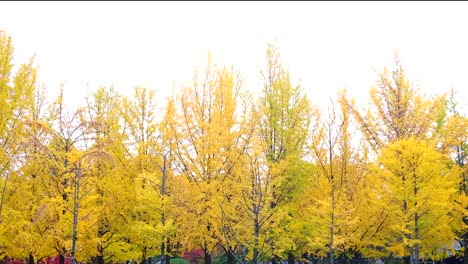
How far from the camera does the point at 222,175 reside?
16219mm

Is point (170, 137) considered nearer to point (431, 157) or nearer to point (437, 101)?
point (431, 157)

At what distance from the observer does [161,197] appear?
1498 cm

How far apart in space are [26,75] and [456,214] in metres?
18.0

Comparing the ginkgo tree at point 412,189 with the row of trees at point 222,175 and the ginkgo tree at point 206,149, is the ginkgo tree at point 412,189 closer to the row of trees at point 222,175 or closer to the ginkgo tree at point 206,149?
the row of trees at point 222,175

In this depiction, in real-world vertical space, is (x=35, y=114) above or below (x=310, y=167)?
above

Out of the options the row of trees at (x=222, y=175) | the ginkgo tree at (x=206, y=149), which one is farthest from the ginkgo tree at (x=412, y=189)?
the ginkgo tree at (x=206, y=149)

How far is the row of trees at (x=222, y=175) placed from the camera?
14812mm

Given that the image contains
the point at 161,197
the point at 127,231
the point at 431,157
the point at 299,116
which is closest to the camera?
the point at 161,197

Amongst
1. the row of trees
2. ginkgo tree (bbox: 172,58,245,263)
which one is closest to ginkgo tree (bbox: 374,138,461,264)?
the row of trees

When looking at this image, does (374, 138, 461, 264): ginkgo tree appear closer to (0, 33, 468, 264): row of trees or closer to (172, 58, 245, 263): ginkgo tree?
(0, 33, 468, 264): row of trees

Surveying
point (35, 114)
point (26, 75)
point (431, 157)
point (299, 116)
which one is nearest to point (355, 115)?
point (299, 116)

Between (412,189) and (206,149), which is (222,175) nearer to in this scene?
(206,149)

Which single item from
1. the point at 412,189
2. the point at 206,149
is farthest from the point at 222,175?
the point at 412,189

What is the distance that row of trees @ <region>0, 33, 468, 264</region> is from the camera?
14.8 meters
